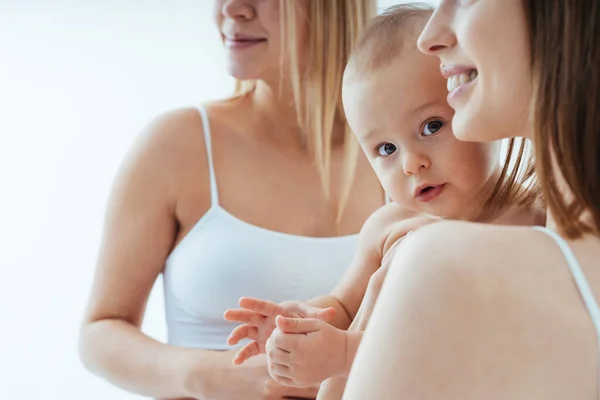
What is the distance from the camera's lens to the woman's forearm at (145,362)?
1.44 m

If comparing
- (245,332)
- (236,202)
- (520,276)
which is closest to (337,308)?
(245,332)

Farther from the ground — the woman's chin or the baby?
the woman's chin

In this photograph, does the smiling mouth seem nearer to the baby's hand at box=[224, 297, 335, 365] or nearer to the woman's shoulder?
the woman's shoulder

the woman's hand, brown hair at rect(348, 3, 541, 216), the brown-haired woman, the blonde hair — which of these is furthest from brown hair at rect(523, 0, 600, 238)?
the blonde hair

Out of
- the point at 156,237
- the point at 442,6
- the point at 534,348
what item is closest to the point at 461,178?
the point at 442,6

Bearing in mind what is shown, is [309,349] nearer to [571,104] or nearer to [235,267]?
[571,104]

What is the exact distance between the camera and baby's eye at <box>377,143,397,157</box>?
3.59 feet

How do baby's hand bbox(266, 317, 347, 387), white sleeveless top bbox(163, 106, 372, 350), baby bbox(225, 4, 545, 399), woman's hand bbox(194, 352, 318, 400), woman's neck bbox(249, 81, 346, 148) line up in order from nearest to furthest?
1. baby's hand bbox(266, 317, 347, 387)
2. baby bbox(225, 4, 545, 399)
3. woman's hand bbox(194, 352, 318, 400)
4. white sleeveless top bbox(163, 106, 372, 350)
5. woman's neck bbox(249, 81, 346, 148)

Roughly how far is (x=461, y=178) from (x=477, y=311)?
0.46 metres

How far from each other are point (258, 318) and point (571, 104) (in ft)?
1.79

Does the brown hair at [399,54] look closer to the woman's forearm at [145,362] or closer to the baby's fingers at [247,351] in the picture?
the baby's fingers at [247,351]

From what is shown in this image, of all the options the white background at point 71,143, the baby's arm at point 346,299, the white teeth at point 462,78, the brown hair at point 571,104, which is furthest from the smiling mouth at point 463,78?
the white background at point 71,143

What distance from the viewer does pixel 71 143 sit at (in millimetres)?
2680

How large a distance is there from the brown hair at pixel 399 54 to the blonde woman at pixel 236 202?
490 mm
